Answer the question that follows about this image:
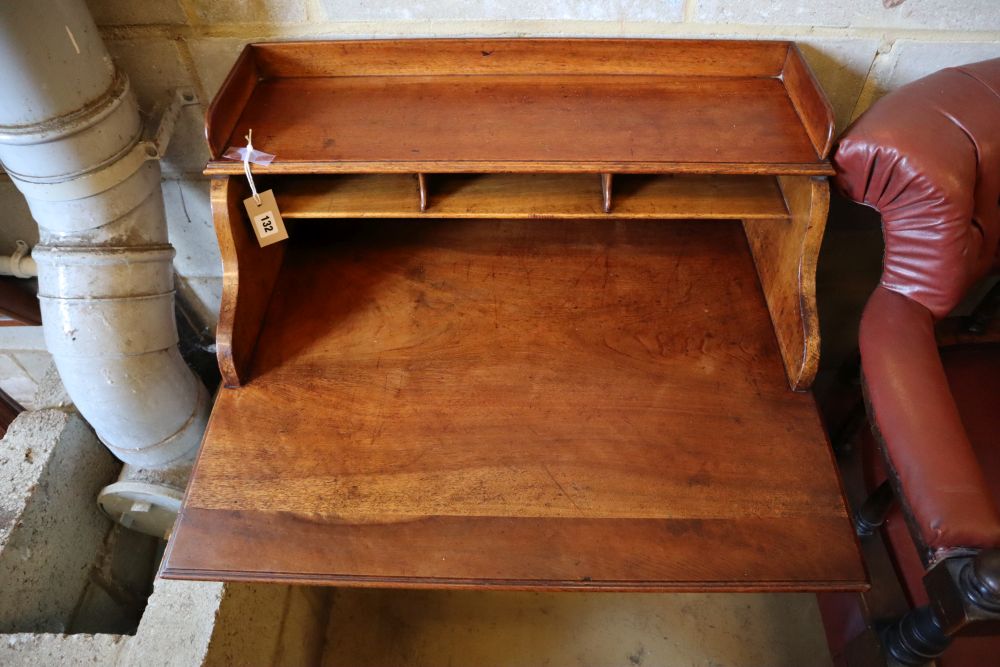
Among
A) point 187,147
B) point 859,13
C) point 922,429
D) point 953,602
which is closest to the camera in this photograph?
point 953,602

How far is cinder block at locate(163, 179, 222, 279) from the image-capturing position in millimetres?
1392

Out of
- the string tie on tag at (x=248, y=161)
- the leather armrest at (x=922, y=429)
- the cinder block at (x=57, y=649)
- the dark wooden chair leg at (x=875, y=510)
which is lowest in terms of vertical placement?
the cinder block at (x=57, y=649)

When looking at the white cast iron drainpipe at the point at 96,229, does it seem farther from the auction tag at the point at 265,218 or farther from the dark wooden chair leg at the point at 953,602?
the dark wooden chair leg at the point at 953,602

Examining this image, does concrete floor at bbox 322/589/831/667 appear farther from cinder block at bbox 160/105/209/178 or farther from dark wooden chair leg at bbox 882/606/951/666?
cinder block at bbox 160/105/209/178

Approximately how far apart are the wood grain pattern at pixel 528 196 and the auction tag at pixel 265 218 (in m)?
0.02

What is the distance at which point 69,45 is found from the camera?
3.17 feet

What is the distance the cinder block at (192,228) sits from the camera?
139cm

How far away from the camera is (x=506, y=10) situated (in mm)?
1108

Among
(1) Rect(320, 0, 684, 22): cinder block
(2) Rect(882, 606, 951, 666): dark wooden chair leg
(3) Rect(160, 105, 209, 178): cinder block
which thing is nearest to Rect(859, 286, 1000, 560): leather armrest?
(2) Rect(882, 606, 951, 666): dark wooden chair leg

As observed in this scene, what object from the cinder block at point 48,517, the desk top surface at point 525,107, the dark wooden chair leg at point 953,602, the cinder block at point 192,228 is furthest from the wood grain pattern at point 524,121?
the cinder block at point 48,517

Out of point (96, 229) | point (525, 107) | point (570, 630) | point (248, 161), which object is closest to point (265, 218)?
point (248, 161)

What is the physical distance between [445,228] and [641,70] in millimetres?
486

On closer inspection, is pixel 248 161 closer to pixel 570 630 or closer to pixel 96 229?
pixel 96 229

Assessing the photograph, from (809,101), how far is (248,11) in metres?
0.97
